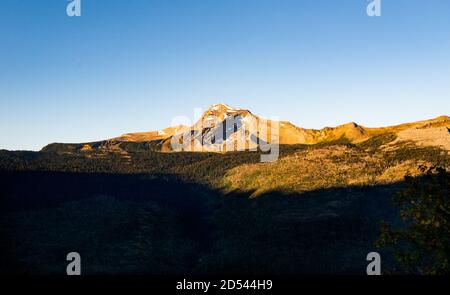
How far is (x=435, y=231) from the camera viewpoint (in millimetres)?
35188

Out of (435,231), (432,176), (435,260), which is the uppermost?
(432,176)

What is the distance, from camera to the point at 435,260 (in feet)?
115
